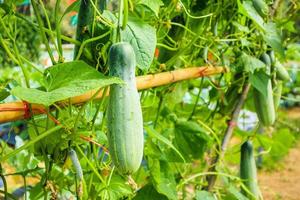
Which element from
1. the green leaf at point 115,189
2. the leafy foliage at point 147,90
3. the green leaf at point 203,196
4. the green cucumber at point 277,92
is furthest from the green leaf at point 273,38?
the green leaf at point 115,189

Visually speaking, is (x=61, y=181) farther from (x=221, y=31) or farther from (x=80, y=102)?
(x=221, y=31)

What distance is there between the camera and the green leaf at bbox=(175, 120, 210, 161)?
1.63 meters

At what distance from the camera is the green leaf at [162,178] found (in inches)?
54.2

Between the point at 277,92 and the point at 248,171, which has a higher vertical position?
the point at 277,92

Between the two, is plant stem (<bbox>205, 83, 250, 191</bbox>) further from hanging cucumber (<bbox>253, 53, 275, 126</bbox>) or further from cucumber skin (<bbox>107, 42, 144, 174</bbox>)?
cucumber skin (<bbox>107, 42, 144, 174</bbox>)

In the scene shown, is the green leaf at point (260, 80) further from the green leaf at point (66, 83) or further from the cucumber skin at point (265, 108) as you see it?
the green leaf at point (66, 83)

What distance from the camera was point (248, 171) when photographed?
1.77 meters

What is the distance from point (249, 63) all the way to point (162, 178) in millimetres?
447

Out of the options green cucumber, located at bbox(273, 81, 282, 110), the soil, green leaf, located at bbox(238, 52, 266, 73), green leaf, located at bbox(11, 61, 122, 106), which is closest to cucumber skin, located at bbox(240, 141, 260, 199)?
green cucumber, located at bbox(273, 81, 282, 110)

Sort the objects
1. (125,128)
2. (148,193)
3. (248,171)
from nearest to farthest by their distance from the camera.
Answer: (125,128)
(148,193)
(248,171)

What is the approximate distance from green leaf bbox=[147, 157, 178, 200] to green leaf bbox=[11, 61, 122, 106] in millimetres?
533

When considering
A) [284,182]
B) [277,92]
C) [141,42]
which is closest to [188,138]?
[277,92]

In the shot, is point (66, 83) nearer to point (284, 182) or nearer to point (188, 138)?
point (188, 138)

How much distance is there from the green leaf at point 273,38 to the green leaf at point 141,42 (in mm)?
642
